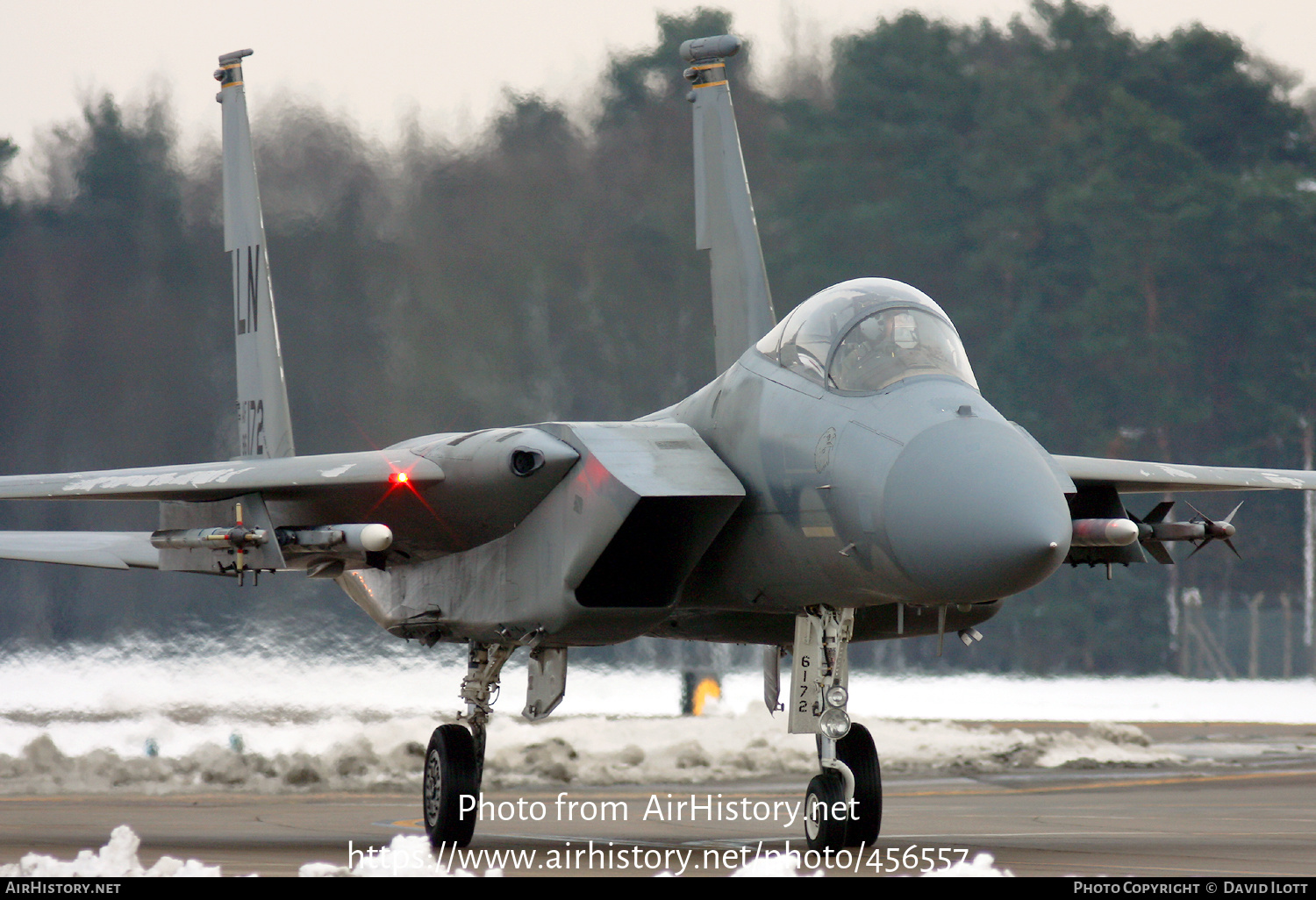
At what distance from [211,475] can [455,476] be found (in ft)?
4.74

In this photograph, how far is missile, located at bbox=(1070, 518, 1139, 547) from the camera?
8805mm

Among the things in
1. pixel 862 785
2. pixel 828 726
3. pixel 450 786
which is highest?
pixel 828 726

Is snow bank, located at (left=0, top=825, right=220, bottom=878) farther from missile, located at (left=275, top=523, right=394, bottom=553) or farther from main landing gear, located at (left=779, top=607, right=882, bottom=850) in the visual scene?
main landing gear, located at (left=779, top=607, right=882, bottom=850)

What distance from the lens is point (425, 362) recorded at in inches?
864

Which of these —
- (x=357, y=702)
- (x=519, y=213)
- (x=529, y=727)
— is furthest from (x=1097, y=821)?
(x=519, y=213)

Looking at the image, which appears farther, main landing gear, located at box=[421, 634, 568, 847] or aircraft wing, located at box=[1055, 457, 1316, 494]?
main landing gear, located at box=[421, 634, 568, 847]

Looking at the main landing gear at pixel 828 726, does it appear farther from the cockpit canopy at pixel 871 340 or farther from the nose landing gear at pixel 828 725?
the cockpit canopy at pixel 871 340

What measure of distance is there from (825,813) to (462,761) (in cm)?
278

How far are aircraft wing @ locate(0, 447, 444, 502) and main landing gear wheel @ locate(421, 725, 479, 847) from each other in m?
1.71

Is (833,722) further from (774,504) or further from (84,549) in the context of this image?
(84,549)

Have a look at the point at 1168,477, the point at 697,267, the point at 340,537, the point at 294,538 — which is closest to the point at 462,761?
the point at 294,538

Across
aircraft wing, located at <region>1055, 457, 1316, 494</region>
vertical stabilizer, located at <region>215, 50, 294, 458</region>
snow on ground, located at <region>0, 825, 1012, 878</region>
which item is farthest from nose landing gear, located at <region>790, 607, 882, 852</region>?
vertical stabilizer, located at <region>215, 50, 294, 458</region>

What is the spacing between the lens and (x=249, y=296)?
13.9 meters

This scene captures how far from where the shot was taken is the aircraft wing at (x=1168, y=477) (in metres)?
10.3
